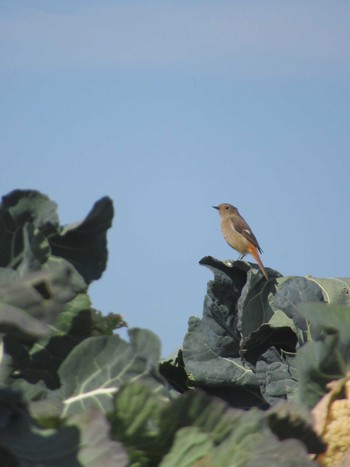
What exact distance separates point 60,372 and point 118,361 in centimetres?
9

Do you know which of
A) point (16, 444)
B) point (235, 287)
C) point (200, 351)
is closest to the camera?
point (16, 444)

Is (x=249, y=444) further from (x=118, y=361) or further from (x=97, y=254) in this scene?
(x=97, y=254)

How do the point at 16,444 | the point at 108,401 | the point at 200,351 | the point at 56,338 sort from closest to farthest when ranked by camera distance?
the point at 16,444 → the point at 108,401 → the point at 56,338 → the point at 200,351

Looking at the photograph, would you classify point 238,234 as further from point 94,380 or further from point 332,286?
point 94,380

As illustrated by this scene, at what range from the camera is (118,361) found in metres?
1.37

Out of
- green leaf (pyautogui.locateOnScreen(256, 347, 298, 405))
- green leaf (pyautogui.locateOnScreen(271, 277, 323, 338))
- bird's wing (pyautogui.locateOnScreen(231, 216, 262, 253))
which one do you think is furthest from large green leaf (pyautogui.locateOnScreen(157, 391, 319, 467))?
bird's wing (pyautogui.locateOnScreen(231, 216, 262, 253))

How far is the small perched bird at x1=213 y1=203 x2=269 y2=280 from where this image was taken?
560 inches

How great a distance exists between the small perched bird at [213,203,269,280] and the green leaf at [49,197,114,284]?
12.3m

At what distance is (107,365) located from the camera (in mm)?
1379

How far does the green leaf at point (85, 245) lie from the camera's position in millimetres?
1562

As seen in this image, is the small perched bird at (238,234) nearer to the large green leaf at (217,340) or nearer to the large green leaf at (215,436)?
the large green leaf at (217,340)

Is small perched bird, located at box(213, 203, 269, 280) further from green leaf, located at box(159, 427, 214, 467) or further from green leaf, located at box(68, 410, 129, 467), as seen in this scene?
green leaf, located at box(68, 410, 129, 467)

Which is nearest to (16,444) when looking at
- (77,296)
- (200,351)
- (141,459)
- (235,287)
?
(141,459)

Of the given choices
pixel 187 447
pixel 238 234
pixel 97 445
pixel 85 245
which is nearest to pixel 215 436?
pixel 187 447
